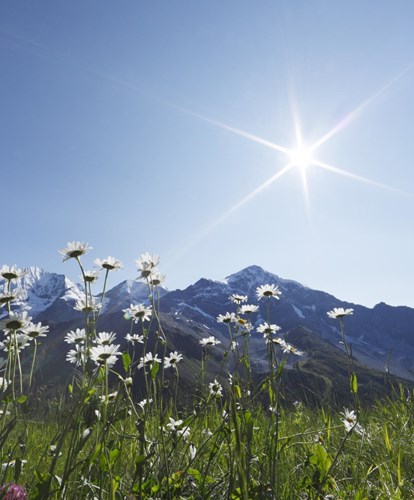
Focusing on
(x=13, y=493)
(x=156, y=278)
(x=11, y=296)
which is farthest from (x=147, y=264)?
(x=13, y=493)

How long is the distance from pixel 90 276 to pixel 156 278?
22.7 inches

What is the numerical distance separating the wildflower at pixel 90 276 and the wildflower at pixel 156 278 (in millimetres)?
394

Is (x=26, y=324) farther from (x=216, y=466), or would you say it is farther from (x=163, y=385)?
(x=216, y=466)

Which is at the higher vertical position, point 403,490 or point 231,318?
point 231,318

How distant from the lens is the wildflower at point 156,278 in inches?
127

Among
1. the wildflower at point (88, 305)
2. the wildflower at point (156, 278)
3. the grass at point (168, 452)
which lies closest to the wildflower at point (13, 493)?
the grass at point (168, 452)

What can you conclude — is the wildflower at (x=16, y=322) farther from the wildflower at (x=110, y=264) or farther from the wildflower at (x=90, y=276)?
the wildflower at (x=110, y=264)

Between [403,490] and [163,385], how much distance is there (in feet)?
4.99

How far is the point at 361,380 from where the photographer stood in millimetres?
133250

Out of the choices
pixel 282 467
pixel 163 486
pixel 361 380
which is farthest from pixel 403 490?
pixel 361 380

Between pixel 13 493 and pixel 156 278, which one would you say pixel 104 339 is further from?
pixel 13 493

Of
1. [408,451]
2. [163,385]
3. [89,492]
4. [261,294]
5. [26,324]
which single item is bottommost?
[89,492]

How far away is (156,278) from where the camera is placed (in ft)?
11.1

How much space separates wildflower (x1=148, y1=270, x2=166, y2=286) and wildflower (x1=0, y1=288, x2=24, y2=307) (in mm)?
899
